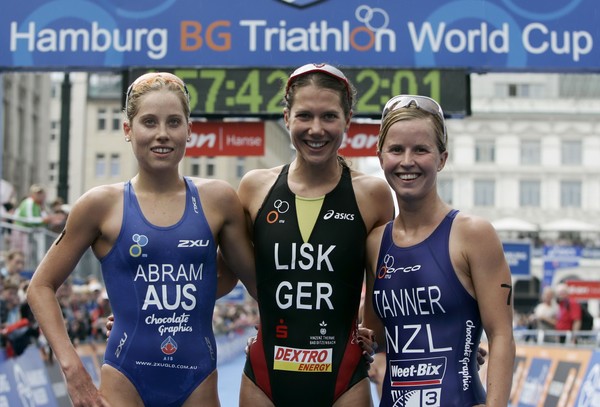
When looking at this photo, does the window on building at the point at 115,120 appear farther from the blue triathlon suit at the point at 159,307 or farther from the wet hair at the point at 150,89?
the blue triathlon suit at the point at 159,307

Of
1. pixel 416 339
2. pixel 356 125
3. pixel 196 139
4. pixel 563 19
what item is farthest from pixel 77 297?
pixel 416 339

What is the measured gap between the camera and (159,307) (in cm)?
459

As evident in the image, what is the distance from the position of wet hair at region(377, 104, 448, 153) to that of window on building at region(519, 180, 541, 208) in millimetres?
73824

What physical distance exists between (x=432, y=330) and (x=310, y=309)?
0.74 m

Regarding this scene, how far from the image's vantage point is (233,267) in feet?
16.4

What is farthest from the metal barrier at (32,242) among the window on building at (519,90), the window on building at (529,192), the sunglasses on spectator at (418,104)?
the window on building at (519,90)

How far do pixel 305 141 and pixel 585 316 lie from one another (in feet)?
46.2

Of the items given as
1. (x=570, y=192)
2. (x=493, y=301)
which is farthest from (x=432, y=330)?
(x=570, y=192)

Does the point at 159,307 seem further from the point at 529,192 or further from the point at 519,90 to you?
the point at 519,90

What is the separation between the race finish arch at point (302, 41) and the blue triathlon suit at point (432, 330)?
6.52m

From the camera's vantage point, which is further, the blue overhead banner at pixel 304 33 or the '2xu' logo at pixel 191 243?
the blue overhead banner at pixel 304 33

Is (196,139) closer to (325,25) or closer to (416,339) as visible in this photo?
(325,25)

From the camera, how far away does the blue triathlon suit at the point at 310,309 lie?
4801 mm

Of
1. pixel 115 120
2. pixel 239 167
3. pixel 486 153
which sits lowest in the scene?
pixel 239 167
